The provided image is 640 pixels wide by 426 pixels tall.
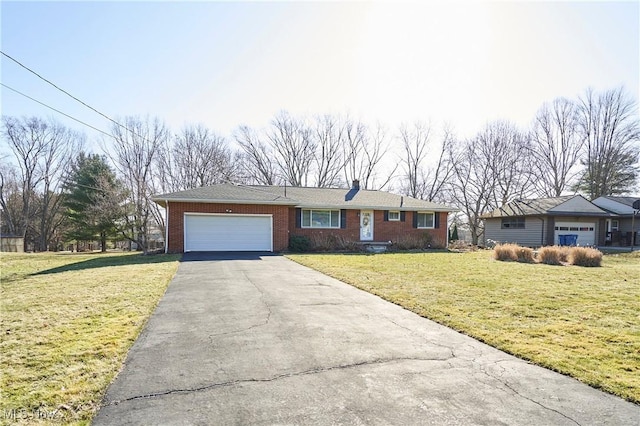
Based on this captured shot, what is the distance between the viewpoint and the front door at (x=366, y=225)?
20172mm

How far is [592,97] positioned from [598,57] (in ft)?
86.8

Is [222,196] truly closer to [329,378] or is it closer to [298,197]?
[298,197]

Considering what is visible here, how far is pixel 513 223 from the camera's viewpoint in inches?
1019

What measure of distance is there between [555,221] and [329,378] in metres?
26.0

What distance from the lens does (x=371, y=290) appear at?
291 inches

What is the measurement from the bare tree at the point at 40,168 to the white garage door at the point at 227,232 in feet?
75.6

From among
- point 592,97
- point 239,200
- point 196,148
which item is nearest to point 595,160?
point 592,97

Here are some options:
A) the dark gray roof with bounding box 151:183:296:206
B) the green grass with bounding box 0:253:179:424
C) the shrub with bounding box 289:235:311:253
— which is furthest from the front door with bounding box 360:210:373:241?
the green grass with bounding box 0:253:179:424

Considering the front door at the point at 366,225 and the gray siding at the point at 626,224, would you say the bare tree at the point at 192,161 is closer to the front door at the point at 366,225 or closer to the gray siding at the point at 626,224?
the front door at the point at 366,225

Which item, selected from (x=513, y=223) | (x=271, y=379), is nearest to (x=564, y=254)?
(x=513, y=223)

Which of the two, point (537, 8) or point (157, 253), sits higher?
point (537, 8)

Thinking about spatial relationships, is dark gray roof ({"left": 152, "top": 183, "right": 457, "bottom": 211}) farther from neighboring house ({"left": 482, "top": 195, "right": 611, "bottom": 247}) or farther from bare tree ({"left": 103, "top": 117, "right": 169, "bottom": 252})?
bare tree ({"left": 103, "top": 117, "right": 169, "bottom": 252})

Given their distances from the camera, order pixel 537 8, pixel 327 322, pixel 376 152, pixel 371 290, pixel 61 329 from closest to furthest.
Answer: pixel 61 329 → pixel 327 322 → pixel 371 290 → pixel 537 8 → pixel 376 152

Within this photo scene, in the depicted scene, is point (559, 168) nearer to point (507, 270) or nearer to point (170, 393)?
point (507, 270)
